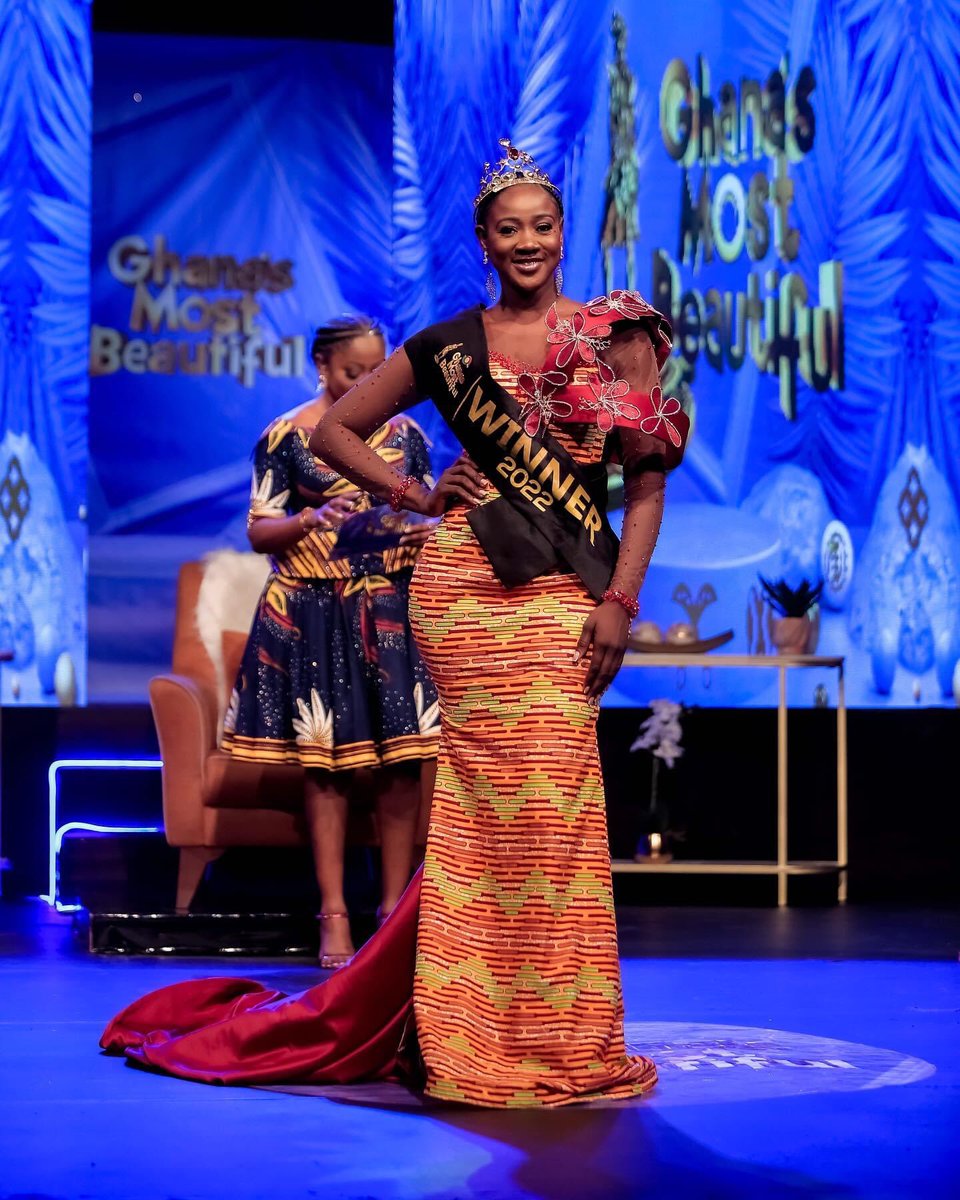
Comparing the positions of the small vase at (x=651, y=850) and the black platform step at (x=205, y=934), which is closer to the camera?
the black platform step at (x=205, y=934)

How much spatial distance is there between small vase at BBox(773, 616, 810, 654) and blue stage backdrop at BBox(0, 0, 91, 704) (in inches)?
109

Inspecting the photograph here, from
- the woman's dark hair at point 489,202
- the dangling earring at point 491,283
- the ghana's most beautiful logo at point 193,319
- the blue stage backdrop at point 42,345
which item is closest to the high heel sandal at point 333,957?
the dangling earring at point 491,283

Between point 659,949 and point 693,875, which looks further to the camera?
point 693,875

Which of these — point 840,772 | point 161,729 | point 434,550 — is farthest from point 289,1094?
point 840,772

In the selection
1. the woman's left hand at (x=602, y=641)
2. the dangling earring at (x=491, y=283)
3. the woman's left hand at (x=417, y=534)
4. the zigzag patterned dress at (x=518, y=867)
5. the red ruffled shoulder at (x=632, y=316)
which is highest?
the dangling earring at (x=491, y=283)

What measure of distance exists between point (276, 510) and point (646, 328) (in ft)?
5.84

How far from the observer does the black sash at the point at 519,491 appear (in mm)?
2836

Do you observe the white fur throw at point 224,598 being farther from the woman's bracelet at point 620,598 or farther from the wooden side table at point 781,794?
the woman's bracelet at point 620,598

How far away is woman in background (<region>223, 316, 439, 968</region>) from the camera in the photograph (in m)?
4.49

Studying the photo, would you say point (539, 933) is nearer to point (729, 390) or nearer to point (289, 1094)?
point (289, 1094)

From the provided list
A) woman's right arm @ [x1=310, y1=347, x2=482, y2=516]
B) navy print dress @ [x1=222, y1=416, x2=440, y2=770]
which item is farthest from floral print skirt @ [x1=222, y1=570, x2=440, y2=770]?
woman's right arm @ [x1=310, y1=347, x2=482, y2=516]

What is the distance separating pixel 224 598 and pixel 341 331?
5.24 feet

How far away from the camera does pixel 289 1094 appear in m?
2.83

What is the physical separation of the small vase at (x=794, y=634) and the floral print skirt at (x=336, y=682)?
76.6 inches
